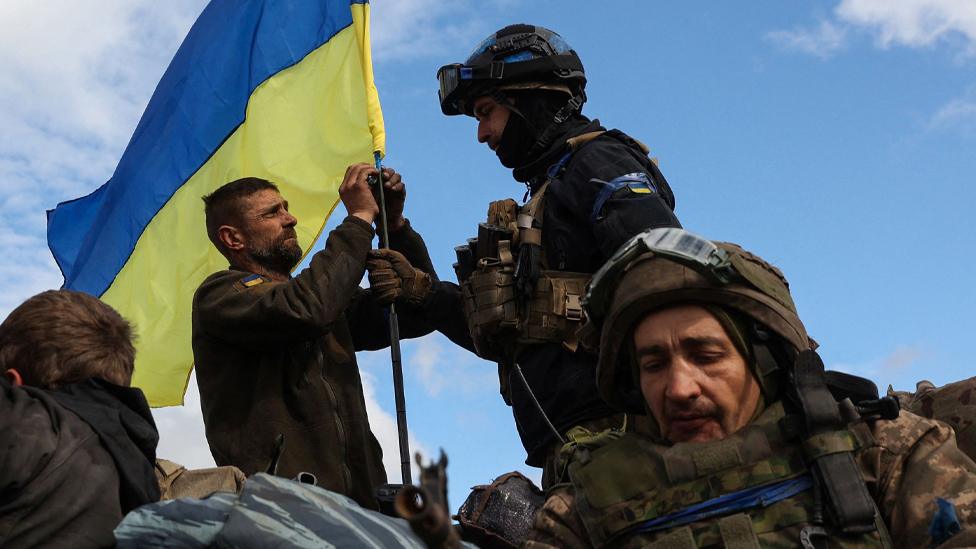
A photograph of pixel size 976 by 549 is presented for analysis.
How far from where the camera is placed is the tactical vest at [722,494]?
3.68 m

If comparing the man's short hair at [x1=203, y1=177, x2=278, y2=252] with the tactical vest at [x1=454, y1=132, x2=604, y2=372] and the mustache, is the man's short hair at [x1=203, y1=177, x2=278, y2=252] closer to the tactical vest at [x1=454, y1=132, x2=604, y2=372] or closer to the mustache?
the tactical vest at [x1=454, y1=132, x2=604, y2=372]

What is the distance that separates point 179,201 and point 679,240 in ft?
20.2

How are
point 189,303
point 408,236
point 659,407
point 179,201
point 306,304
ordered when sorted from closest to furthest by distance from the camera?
1. point 659,407
2. point 306,304
3. point 408,236
4. point 189,303
5. point 179,201

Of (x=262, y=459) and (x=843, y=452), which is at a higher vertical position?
(x=262, y=459)

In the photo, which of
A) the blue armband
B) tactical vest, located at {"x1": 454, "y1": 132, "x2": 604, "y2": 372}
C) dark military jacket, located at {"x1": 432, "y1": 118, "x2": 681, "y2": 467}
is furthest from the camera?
tactical vest, located at {"x1": 454, "y1": 132, "x2": 604, "y2": 372}

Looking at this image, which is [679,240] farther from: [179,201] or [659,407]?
[179,201]

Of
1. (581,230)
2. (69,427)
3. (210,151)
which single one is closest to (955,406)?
(581,230)

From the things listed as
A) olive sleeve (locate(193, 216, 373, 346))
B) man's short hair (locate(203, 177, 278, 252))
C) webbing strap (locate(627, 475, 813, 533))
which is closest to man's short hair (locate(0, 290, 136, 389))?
olive sleeve (locate(193, 216, 373, 346))

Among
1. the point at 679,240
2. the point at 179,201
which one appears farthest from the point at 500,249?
the point at 179,201

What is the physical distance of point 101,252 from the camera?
32.1 ft

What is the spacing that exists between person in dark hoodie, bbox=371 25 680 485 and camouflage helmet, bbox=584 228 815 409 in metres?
1.73

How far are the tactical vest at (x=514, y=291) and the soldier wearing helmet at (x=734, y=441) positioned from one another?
6.55 feet

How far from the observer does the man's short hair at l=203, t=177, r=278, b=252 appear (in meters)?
7.14

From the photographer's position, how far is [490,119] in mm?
7172
